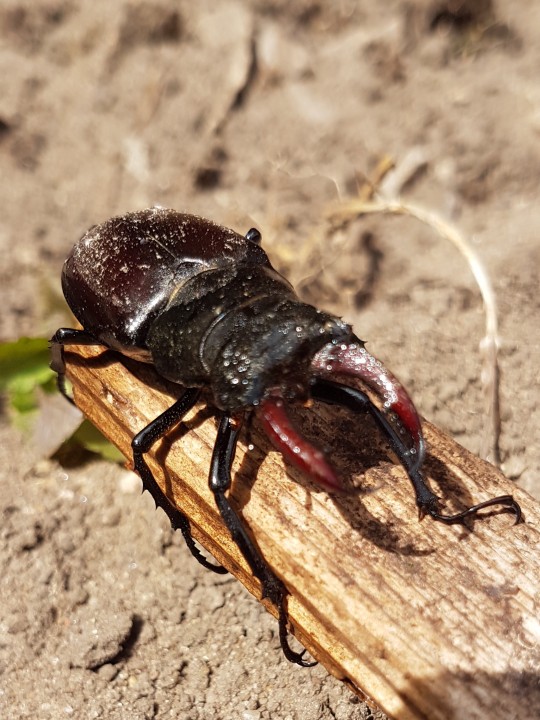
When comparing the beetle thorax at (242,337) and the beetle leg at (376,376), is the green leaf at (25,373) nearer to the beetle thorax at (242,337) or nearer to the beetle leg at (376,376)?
the beetle thorax at (242,337)

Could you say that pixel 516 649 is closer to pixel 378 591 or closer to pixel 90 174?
pixel 378 591

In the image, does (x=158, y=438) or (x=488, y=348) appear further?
(x=488, y=348)

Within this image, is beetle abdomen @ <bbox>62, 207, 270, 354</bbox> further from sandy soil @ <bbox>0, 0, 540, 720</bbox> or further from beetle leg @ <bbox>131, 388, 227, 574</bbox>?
sandy soil @ <bbox>0, 0, 540, 720</bbox>

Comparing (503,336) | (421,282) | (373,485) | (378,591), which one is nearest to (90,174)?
(421,282)

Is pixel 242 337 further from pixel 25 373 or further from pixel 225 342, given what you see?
pixel 25 373

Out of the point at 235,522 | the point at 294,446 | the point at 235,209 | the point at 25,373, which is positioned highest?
the point at 294,446

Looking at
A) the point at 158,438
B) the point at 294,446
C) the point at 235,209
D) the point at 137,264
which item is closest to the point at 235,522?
the point at 294,446

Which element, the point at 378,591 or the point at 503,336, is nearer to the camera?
the point at 378,591

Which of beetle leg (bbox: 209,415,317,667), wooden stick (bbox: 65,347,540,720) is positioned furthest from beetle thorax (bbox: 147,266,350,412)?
wooden stick (bbox: 65,347,540,720)
